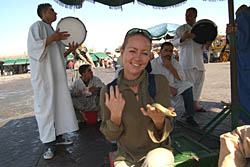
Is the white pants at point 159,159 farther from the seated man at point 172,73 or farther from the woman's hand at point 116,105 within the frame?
the seated man at point 172,73

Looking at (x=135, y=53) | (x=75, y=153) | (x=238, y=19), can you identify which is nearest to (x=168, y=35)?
(x=238, y=19)

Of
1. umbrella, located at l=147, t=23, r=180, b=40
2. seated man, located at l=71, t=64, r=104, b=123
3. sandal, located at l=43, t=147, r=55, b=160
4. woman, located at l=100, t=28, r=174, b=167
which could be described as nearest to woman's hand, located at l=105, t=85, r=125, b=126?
woman, located at l=100, t=28, r=174, b=167

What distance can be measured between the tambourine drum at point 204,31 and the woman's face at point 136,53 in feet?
6.87

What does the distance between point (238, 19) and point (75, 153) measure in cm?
331

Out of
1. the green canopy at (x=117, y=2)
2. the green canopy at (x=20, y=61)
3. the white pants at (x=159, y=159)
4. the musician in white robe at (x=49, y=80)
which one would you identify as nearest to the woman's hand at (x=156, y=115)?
the white pants at (x=159, y=159)

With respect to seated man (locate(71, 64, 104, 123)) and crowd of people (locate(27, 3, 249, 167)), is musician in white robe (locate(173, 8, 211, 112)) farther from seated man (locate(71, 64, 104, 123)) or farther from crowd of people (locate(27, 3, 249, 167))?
seated man (locate(71, 64, 104, 123))

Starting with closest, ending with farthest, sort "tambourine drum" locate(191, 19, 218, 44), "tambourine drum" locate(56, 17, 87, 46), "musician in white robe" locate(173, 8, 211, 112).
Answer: "tambourine drum" locate(191, 19, 218, 44)
"tambourine drum" locate(56, 17, 87, 46)
"musician in white robe" locate(173, 8, 211, 112)

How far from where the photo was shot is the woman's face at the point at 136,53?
156 cm

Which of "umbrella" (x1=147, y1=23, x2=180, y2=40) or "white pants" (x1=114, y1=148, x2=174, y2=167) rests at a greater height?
"umbrella" (x1=147, y1=23, x2=180, y2=40)

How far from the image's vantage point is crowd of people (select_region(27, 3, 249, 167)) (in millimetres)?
1479

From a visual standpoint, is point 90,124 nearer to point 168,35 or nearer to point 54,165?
point 54,165

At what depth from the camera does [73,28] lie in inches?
139

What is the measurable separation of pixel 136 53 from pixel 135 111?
45 cm

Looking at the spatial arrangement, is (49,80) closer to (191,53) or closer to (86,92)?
(86,92)
